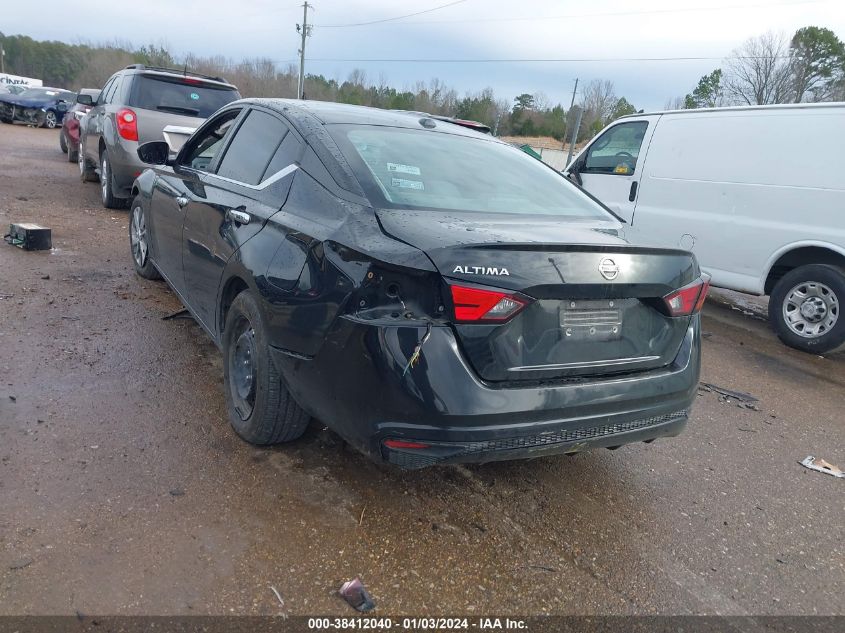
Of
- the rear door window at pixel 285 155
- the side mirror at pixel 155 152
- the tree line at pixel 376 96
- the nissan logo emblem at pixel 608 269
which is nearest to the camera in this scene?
the nissan logo emblem at pixel 608 269

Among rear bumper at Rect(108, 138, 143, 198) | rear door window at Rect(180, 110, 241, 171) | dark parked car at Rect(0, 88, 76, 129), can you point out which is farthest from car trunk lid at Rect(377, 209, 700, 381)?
dark parked car at Rect(0, 88, 76, 129)

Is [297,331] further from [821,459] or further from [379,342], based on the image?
[821,459]

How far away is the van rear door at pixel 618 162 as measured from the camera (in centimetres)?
734

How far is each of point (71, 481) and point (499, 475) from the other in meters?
1.96

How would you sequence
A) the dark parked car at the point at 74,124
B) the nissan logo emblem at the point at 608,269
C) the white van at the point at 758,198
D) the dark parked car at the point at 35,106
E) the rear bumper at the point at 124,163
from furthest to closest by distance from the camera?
the dark parked car at the point at 35,106
the dark parked car at the point at 74,124
the rear bumper at the point at 124,163
the white van at the point at 758,198
the nissan logo emblem at the point at 608,269

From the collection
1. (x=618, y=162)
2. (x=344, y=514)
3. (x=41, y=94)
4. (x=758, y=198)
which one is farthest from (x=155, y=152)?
(x=41, y=94)

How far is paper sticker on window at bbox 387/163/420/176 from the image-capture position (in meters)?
2.95

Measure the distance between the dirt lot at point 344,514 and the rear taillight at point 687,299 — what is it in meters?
0.99

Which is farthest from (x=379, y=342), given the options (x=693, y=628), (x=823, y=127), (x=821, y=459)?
(x=823, y=127)

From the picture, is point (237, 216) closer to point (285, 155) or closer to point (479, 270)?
point (285, 155)

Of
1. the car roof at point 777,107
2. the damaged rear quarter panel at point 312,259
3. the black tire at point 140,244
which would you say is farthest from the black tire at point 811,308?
the black tire at point 140,244

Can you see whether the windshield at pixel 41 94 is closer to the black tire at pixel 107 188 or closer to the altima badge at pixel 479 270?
the black tire at pixel 107 188

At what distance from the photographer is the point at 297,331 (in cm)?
260

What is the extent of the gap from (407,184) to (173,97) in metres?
6.78
